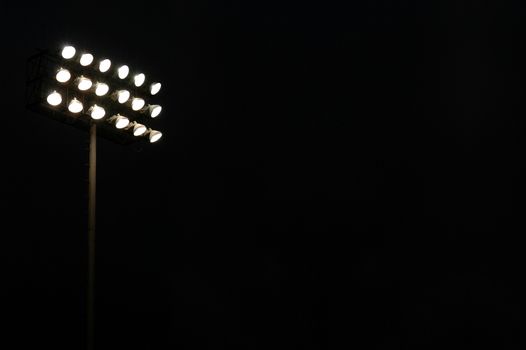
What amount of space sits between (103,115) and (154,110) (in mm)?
1048

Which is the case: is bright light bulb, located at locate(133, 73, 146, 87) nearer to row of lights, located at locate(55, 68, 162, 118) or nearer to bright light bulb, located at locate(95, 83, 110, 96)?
row of lights, located at locate(55, 68, 162, 118)

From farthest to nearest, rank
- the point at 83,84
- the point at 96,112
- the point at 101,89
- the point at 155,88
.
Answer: the point at 155,88 → the point at 101,89 → the point at 96,112 → the point at 83,84

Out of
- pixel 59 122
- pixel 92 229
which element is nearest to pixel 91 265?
pixel 92 229

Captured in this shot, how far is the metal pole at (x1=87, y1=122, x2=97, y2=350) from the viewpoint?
15.5 metres

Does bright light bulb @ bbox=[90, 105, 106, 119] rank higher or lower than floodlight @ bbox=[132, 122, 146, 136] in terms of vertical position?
higher

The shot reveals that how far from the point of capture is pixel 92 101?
54.1 ft

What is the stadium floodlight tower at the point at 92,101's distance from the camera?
1602cm

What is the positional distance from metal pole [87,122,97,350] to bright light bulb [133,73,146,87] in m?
1.03

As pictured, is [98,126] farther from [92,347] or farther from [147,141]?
[92,347]

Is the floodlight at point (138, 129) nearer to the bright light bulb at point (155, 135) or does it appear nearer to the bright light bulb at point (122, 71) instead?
the bright light bulb at point (155, 135)

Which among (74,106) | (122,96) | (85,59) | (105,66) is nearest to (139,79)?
(122,96)

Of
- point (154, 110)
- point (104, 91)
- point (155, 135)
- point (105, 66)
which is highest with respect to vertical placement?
point (105, 66)

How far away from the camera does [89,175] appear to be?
16.3 m

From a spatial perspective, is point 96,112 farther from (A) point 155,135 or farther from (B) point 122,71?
(A) point 155,135
